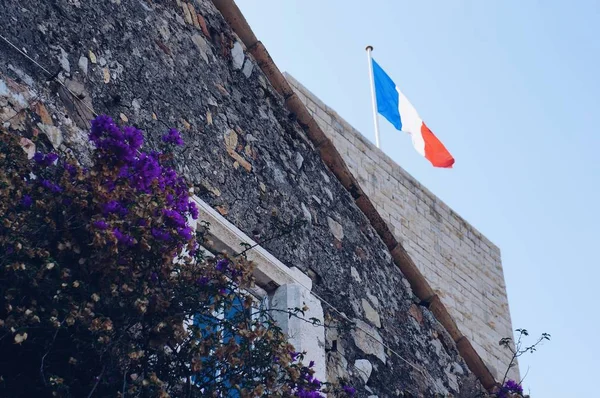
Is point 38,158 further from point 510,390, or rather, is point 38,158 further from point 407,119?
point 407,119

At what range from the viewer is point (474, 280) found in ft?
33.9

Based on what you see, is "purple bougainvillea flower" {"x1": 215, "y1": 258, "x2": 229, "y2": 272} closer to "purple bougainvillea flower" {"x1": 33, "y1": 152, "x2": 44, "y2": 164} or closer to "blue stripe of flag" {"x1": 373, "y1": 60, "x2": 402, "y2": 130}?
"purple bougainvillea flower" {"x1": 33, "y1": 152, "x2": 44, "y2": 164}

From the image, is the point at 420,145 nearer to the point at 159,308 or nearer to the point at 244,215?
the point at 244,215

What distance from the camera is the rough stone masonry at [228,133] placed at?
424cm

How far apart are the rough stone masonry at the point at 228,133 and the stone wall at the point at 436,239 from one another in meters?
3.40

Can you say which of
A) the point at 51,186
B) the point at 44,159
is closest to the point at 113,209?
the point at 51,186

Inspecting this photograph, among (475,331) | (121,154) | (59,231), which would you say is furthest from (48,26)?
(475,331)

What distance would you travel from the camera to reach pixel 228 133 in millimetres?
5129

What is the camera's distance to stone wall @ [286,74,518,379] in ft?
30.6

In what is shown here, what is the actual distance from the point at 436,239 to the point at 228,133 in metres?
5.22

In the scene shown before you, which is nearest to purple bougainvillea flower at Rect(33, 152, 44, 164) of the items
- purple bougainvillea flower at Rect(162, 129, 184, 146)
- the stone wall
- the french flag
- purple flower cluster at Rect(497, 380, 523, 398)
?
purple bougainvillea flower at Rect(162, 129, 184, 146)

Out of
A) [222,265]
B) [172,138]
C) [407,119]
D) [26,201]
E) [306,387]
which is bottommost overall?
[26,201]

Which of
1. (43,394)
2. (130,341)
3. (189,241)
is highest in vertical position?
(189,241)

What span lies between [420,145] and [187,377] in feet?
28.0
